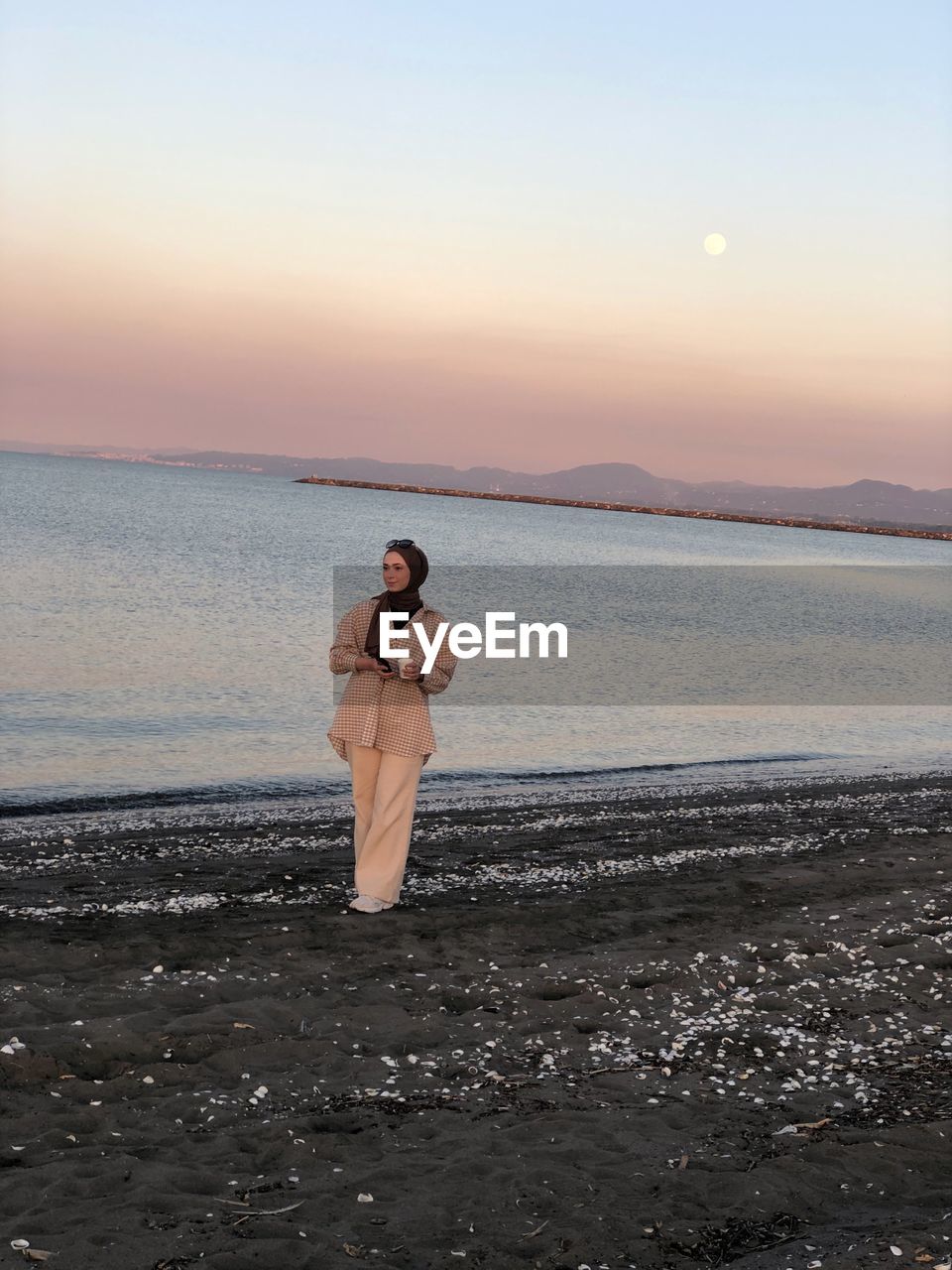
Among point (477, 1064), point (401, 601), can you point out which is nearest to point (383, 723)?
point (401, 601)

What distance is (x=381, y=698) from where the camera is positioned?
7.94m

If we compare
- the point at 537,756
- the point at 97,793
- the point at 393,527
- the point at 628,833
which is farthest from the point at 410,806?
the point at 393,527

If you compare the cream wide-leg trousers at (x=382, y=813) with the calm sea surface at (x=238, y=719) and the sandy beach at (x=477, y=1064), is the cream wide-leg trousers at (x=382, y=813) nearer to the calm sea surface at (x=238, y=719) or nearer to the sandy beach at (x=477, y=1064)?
the sandy beach at (x=477, y=1064)

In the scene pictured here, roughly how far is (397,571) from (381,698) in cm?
99

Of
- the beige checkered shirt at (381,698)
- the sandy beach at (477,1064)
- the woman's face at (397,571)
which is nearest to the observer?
the sandy beach at (477,1064)

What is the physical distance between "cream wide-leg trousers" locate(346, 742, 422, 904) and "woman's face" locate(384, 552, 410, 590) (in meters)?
1.19

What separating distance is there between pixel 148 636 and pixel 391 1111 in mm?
25570

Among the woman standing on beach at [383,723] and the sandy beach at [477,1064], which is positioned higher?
the woman standing on beach at [383,723]

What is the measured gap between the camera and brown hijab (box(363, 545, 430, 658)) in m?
7.46

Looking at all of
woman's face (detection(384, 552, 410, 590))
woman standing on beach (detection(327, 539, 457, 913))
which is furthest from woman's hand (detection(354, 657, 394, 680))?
woman's face (detection(384, 552, 410, 590))

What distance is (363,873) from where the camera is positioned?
8234 mm

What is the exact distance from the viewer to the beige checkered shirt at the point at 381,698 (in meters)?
7.77

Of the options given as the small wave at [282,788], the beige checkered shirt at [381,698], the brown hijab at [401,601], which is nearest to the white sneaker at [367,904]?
the beige checkered shirt at [381,698]

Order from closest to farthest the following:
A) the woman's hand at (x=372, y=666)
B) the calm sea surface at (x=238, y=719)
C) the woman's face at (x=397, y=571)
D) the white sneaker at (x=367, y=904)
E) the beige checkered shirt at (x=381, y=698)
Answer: the woman's face at (x=397, y=571), the woman's hand at (x=372, y=666), the beige checkered shirt at (x=381, y=698), the white sneaker at (x=367, y=904), the calm sea surface at (x=238, y=719)
